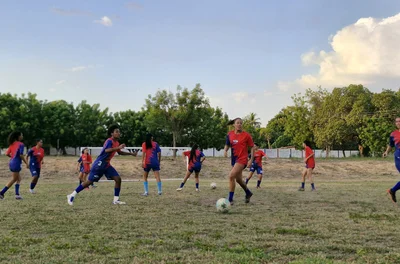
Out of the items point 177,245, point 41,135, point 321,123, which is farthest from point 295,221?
point 41,135

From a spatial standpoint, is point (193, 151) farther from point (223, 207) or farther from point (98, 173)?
point (223, 207)

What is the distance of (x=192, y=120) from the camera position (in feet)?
165

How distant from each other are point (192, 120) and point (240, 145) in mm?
39692

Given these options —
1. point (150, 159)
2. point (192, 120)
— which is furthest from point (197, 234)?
point (192, 120)

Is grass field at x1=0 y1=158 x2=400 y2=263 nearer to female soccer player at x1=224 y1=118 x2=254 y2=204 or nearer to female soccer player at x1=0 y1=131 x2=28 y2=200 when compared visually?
female soccer player at x1=224 y1=118 x2=254 y2=204

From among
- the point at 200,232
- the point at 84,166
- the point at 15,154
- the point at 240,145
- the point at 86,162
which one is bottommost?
the point at 200,232

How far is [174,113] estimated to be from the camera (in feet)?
162

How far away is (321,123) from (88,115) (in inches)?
1337

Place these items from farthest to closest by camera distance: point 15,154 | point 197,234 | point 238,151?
point 15,154 → point 238,151 → point 197,234

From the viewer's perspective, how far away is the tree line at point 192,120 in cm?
4975

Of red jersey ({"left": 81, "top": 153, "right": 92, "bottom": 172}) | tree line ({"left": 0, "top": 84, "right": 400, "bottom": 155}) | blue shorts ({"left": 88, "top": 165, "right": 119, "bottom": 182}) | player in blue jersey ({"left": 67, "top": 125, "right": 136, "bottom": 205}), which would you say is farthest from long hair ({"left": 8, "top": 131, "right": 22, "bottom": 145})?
tree line ({"left": 0, "top": 84, "right": 400, "bottom": 155})

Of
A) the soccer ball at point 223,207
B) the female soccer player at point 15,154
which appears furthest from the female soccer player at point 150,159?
the soccer ball at point 223,207

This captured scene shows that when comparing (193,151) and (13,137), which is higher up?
(13,137)

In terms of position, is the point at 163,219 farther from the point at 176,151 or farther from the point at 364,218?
the point at 176,151
